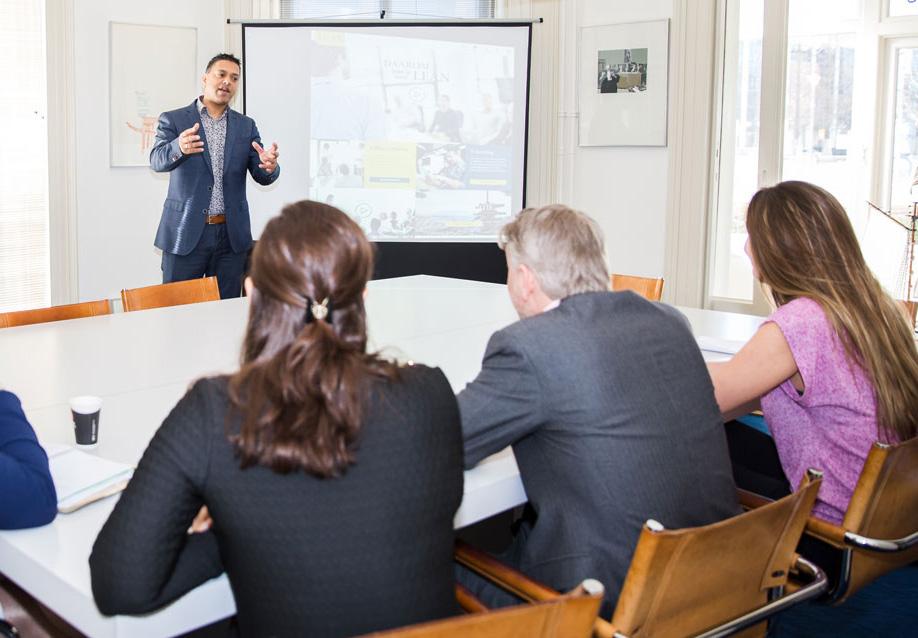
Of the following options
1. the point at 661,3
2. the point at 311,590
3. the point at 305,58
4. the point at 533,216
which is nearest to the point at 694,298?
the point at 661,3

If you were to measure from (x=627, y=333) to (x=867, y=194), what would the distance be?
17.0ft

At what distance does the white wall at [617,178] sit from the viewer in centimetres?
625

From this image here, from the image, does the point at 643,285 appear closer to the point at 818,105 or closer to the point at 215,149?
the point at 215,149

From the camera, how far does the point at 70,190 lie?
19.3 ft

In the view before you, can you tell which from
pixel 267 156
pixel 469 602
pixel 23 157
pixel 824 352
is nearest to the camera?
pixel 469 602

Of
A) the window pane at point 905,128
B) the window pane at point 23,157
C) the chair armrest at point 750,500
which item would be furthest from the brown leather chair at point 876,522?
the window pane at point 23,157

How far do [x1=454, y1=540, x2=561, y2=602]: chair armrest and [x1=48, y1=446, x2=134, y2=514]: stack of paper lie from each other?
2.04ft

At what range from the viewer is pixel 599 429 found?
1.68 metres

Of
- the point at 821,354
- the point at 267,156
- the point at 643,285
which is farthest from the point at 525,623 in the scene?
the point at 267,156

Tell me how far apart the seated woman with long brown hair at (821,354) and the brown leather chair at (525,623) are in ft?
3.44

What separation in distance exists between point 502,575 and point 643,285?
237cm

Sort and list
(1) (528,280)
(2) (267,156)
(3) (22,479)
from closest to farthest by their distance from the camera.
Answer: (3) (22,479) < (1) (528,280) < (2) (267,156)

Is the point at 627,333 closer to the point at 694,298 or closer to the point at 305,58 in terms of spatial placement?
the point at 694,298

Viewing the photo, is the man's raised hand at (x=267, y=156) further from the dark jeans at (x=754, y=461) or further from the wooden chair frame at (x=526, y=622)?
the wooden chair frame at (x=526, y=622)
